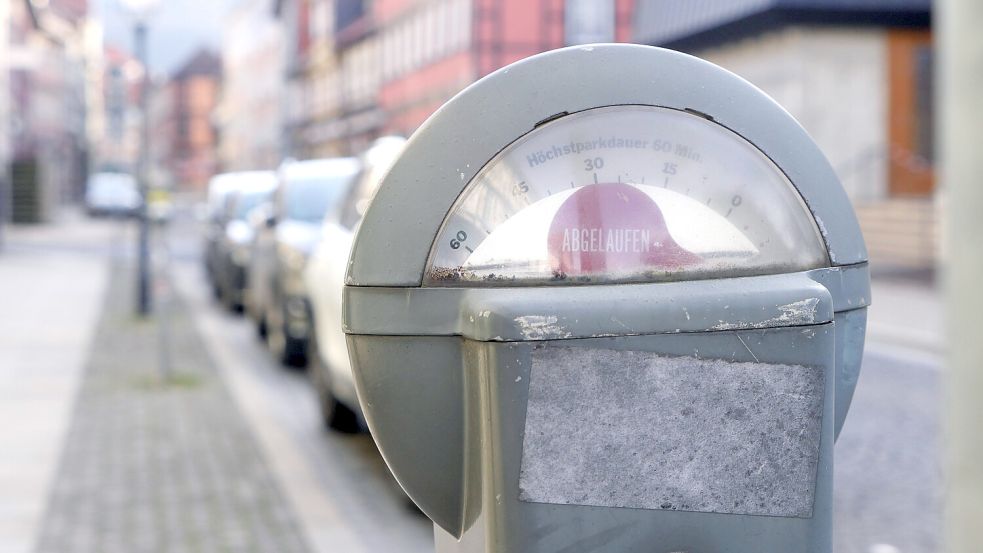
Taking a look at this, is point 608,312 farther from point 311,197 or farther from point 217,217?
point 217,217

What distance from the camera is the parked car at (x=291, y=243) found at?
386 inches

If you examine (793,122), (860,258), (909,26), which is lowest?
(860,258)

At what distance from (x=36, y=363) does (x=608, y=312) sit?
10.1 meters

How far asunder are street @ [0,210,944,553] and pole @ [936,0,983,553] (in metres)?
3.86

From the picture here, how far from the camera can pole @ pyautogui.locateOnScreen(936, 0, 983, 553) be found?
1.29 metres

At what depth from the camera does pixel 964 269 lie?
1303 millimetres

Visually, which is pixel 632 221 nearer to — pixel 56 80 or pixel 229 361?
pixel 229 361

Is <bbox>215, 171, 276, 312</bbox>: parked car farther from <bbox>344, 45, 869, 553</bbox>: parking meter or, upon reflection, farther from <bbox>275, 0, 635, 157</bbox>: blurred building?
<bbox>344, 45, 869, 553</bbox>: parking meter

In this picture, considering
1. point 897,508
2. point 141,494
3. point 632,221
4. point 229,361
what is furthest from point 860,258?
point 229,361

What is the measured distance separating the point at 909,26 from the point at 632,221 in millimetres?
21445

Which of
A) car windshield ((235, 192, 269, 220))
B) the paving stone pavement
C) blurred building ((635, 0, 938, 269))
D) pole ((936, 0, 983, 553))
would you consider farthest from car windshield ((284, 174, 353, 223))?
blurred building ((635, 0, 938, 269))

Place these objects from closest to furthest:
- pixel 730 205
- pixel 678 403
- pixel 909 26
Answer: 1. pixel 678 403
2. pixel 730 205
3. pixel 909 26

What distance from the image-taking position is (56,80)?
231ft

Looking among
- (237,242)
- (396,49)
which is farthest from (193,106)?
(237,242)
